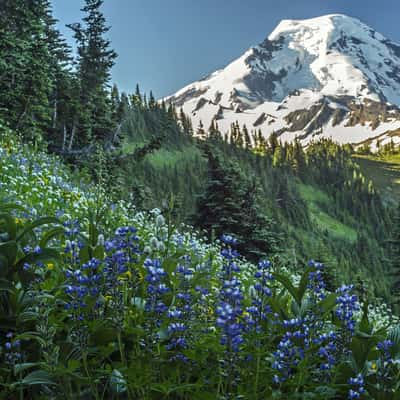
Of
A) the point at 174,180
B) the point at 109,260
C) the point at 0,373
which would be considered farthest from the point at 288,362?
the point at 174,180

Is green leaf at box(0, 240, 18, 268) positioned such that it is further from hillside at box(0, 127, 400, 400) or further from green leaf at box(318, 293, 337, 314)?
green leaf at box(318, 293, 337, 314)

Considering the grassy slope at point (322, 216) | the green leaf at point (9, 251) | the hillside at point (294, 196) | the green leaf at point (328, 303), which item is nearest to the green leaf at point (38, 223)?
the green leaf at point (9, 251)

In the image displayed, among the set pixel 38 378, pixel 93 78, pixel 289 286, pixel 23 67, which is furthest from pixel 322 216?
pixel 38 378

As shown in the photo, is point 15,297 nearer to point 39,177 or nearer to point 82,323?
point 82,323

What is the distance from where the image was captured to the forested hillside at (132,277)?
2.89m

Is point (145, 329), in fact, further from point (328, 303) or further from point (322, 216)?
point (322, 216)

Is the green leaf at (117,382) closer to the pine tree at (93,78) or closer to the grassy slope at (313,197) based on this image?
the pine tree at (93,78)

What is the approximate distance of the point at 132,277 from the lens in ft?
10.4

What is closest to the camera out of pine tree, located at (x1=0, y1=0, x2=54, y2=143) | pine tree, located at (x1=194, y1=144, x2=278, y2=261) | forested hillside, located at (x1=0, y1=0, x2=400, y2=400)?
forested hillside, located at (x1=0, y1=0, x2=400, y2=400)

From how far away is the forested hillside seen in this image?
289 cm

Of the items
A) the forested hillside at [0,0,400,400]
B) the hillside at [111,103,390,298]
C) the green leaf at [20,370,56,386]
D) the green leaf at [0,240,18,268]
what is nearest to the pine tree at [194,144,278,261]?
the forested hillside at [0,0,400,400]

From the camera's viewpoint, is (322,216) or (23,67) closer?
(23,67)

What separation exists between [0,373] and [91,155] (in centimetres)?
2426

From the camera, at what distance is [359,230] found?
167375 millimetres
